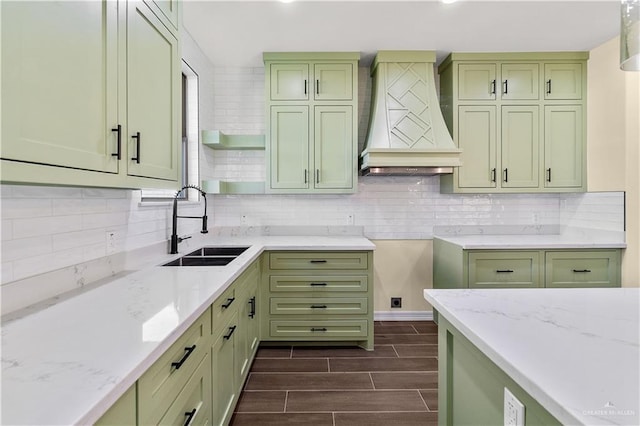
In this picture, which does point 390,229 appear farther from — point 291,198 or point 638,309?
point 638,309

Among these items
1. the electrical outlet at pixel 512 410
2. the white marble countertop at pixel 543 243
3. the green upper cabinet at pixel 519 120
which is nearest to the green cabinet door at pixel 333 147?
the green upper cabinet at pixel 519 120

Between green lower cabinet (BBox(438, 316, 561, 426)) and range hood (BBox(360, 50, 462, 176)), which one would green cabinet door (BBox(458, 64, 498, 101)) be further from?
green lower cabinet (BBox(438, 316, 561, 426))

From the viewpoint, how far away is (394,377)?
2596 millimetres

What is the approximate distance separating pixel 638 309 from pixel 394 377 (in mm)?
1740

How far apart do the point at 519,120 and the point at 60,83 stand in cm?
371

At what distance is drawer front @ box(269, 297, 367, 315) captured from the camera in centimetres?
307

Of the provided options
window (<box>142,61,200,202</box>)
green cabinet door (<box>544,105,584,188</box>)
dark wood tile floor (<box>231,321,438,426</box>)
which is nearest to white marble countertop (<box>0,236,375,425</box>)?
dark wood tile floor (<box>231,321,438,426</box>)

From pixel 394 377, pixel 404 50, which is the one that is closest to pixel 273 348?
pixel 394 377

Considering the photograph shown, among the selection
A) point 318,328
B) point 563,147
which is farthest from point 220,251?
point 563,147

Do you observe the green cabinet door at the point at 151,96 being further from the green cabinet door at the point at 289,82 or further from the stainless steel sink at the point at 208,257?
the green cabinet door at the point at 289,82

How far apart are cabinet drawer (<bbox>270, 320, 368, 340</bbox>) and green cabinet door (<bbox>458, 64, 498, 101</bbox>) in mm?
2410

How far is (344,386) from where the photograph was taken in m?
2.47

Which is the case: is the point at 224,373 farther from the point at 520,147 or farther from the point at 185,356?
the point at 520,147

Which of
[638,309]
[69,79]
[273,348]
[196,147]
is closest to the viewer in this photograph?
[69,79]
